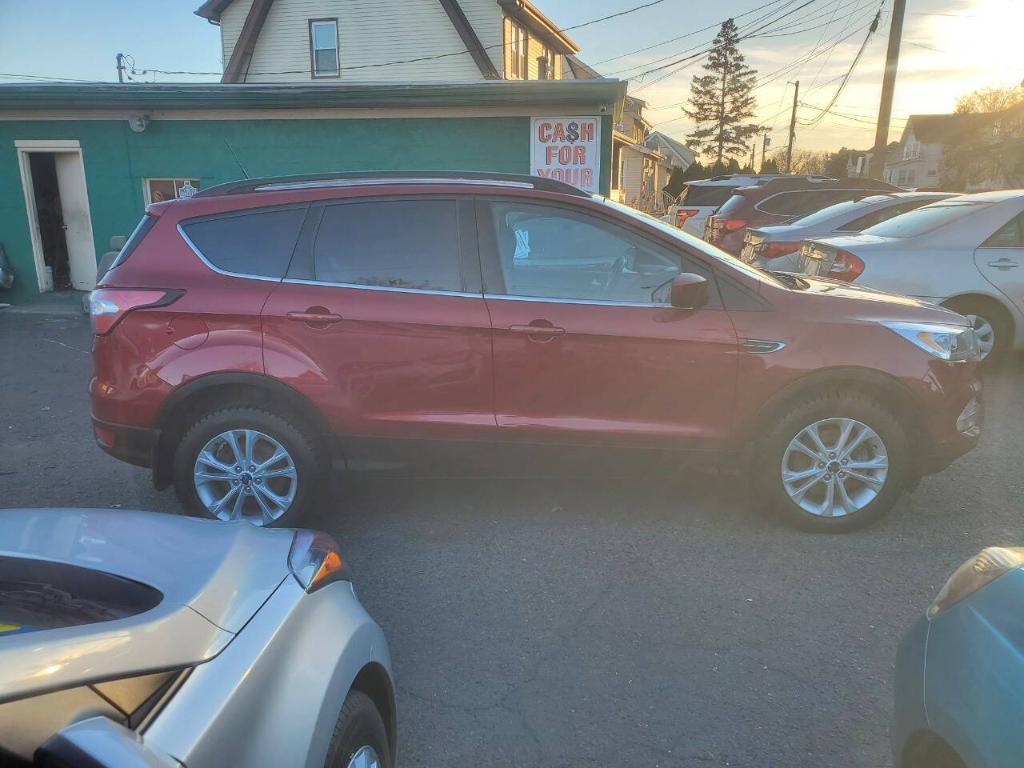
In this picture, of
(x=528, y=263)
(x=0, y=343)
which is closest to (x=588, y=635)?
(x=528, y=263)

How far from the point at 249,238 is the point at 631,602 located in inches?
105

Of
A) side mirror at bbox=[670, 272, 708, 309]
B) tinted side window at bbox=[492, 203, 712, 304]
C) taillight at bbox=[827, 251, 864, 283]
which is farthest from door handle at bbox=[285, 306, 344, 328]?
taillight at bbox=[827, 251, 864, 283]

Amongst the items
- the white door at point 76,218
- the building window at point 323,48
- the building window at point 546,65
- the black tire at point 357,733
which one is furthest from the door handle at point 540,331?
the building window at point 546,65

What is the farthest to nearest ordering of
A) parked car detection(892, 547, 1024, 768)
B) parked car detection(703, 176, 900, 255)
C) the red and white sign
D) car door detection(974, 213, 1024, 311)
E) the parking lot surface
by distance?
the red and white sign, parked car detection(703, 176, 900, 255), car door detection(974, 213, 1024, 311), the parking lot surface, parked car detection(892, 547, 1024, 768)

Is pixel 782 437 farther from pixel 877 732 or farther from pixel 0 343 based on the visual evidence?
pixel 0 343

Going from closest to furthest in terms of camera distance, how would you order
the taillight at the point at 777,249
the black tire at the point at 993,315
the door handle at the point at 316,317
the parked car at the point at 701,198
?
the door handle at the point at 316,317 < the black tire at the point at 993,315 < the taillight at the point at 777,249 < the parked car at the point at 701,198

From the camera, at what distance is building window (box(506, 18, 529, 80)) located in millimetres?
21281

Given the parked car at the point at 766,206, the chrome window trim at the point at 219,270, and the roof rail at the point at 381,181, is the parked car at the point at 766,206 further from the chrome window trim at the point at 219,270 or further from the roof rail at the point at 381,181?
the chrome window trim at the point at 219,270

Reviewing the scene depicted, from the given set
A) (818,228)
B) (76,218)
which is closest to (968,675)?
(818,228)

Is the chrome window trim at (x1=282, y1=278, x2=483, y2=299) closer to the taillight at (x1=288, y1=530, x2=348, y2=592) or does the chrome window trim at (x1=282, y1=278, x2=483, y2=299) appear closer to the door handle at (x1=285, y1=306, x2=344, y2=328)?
the door handle at (x1=285, y1=306, x2=344, y2=328)

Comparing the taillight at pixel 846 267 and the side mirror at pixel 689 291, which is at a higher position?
the side mirror at pixel 689 291

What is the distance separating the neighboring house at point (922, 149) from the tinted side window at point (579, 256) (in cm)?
4832

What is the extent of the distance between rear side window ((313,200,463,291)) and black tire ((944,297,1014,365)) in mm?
5308

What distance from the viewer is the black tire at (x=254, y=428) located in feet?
13.2
